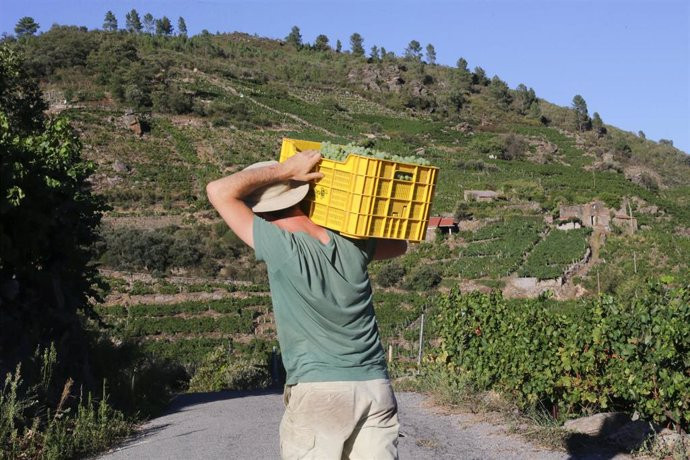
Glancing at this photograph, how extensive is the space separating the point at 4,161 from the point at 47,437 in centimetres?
375

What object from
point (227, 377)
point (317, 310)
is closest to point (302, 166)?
point (317, 310)

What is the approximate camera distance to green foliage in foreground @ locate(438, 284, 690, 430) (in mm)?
7324

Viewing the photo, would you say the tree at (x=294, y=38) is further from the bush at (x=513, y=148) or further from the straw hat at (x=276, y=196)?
the straw hat at (x=276, y=196)

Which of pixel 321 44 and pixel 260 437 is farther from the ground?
pixel 321 44

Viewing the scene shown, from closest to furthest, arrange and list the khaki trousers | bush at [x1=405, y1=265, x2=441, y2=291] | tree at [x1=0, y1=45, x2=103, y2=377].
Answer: the khaki trousers
tree at [x1=0, y1=45, x2=103, y2=377]
bush at [x1=405, y1=265, x2=441, y2=291]

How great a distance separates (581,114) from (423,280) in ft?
315

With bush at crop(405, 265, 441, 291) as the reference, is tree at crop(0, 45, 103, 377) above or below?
above

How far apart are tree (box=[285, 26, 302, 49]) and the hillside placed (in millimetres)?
26680

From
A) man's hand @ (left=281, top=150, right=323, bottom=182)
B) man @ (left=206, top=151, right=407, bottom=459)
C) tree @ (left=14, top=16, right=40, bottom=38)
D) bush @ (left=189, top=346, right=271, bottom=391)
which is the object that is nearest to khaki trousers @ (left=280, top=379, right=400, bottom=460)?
man @ (left=206, top=151, right=407, bottom=459)

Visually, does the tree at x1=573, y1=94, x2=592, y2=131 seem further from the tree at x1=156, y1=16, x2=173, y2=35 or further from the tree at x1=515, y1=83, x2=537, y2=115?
the tree at x1=156, y1=16, x2=173, y2=35

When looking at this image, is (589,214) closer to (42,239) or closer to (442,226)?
(442,226)

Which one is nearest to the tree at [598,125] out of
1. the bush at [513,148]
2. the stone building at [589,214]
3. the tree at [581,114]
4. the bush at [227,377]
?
the tree at [581,114]

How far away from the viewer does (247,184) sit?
344cm

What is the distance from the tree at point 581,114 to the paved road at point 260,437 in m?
118
